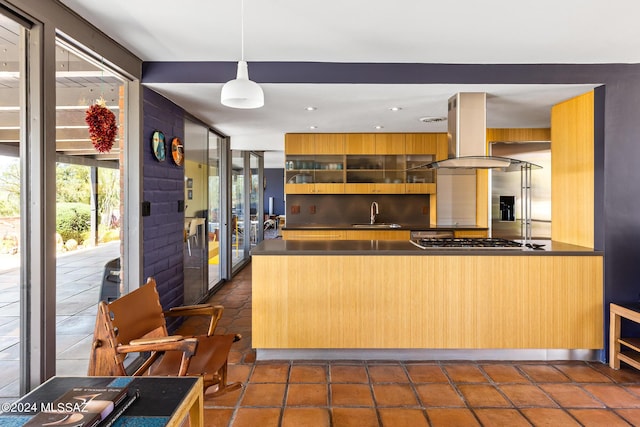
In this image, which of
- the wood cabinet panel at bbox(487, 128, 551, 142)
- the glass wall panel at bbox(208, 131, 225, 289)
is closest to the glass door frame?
the glass wall panel at bbox(208, 131, 225, 289)

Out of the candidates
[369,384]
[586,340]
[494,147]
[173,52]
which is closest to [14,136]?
[173,52]

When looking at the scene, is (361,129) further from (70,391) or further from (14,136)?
(70,391)

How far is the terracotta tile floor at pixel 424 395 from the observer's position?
2.28 meters

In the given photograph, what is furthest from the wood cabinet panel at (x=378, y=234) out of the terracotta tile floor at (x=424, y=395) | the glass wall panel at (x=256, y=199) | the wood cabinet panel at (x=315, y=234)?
the glass wall panel at (x=256, y=199)

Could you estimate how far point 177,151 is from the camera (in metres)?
3.86

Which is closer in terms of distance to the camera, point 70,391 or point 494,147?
point 70,391

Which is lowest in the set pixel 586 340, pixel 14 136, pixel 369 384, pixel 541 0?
pixel 369 384

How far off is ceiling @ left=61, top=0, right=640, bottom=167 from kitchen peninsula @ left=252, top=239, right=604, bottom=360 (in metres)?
1.47

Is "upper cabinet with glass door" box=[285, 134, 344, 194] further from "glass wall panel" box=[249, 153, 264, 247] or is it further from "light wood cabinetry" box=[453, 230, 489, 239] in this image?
"glass wall panel" box=[249, 153, 264, 247]

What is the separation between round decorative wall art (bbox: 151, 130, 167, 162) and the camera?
337 cm

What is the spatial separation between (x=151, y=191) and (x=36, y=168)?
50.7 inches

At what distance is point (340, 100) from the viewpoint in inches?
148

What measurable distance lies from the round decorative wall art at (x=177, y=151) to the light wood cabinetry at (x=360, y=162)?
6.39 feet

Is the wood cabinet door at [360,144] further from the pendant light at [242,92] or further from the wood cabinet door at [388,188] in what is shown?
the pendant light at [242,92]
